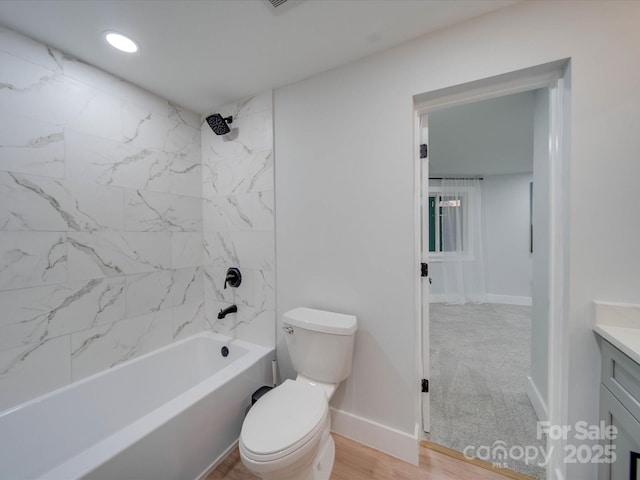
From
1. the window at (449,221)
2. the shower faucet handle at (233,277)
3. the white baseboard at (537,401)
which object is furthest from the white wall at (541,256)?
the window at (449,221)

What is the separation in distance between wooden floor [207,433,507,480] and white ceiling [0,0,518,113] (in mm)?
2393

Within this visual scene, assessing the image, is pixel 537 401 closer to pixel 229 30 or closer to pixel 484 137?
pixel 484 137

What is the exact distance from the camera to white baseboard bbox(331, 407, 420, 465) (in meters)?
1.44

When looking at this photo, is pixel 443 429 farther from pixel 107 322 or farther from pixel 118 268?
pixel 118 268

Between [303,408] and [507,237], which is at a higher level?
[507,237]

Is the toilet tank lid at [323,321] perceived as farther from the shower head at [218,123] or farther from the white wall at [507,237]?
the white wall at [507,237]

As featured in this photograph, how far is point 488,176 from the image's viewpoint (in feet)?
14.9

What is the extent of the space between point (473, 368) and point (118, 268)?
10.1 feet

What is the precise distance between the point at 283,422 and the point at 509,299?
4946 millimetres

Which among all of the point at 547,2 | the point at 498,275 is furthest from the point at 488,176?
the point at 547,2

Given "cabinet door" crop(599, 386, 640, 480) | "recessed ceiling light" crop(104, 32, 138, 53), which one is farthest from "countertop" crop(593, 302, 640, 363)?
"recessed ceiling light" crop(104, 32, 138, 53)

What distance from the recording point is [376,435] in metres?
1.54

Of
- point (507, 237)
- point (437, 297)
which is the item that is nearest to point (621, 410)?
point (437, 297)

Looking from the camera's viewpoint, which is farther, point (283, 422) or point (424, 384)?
point (424, 384)
